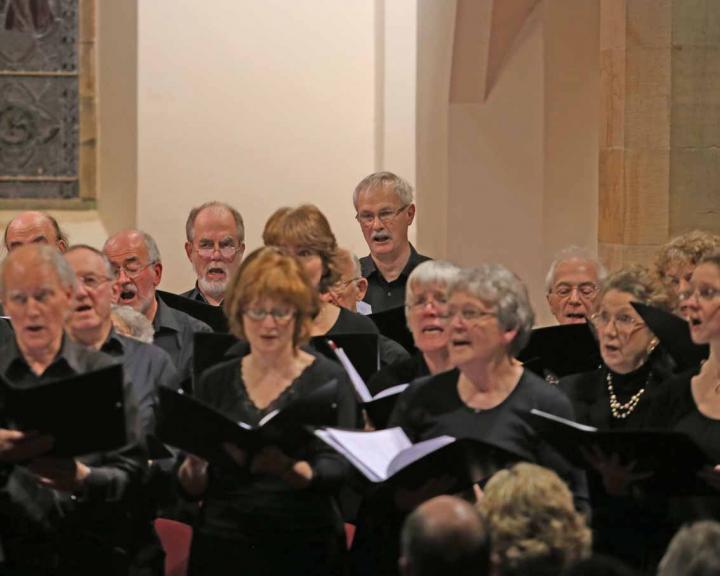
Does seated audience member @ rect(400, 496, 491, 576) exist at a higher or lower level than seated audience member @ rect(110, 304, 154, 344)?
lower

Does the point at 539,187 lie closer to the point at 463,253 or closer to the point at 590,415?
the point at 463,253

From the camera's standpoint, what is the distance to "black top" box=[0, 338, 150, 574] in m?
5.00

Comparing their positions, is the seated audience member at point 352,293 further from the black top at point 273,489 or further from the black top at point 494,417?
the black top at point 273,489

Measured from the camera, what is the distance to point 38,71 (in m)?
12.5

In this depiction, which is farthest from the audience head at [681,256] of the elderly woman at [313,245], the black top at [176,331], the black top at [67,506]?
the black top at [67,506]

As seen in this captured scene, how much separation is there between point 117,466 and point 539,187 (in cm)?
819

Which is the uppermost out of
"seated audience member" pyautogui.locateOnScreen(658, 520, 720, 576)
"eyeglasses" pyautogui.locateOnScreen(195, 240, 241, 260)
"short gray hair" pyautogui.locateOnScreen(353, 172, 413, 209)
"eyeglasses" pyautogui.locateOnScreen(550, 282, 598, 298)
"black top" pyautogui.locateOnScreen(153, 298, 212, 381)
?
"short gray hair" pyautogui.locateOnScreen(353, 172, 413, 209)

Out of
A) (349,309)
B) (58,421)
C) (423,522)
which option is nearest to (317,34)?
(349,309)

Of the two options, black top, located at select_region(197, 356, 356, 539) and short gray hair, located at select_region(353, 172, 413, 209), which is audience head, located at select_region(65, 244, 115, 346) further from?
short gray hair, located at select_region(353, 172, 413, 209)

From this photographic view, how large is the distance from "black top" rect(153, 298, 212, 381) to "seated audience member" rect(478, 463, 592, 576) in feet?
7.62

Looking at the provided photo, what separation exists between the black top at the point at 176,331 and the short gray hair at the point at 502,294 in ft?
4.40

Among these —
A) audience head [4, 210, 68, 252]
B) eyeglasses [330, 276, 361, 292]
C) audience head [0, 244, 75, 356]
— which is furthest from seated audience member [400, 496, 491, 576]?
audience head [4, 210, 68, 252]

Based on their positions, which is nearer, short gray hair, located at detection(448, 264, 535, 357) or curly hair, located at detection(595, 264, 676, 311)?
short gray hair, located at detection(448, 264, 535, 357)

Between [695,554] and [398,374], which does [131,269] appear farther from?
[695,554]
